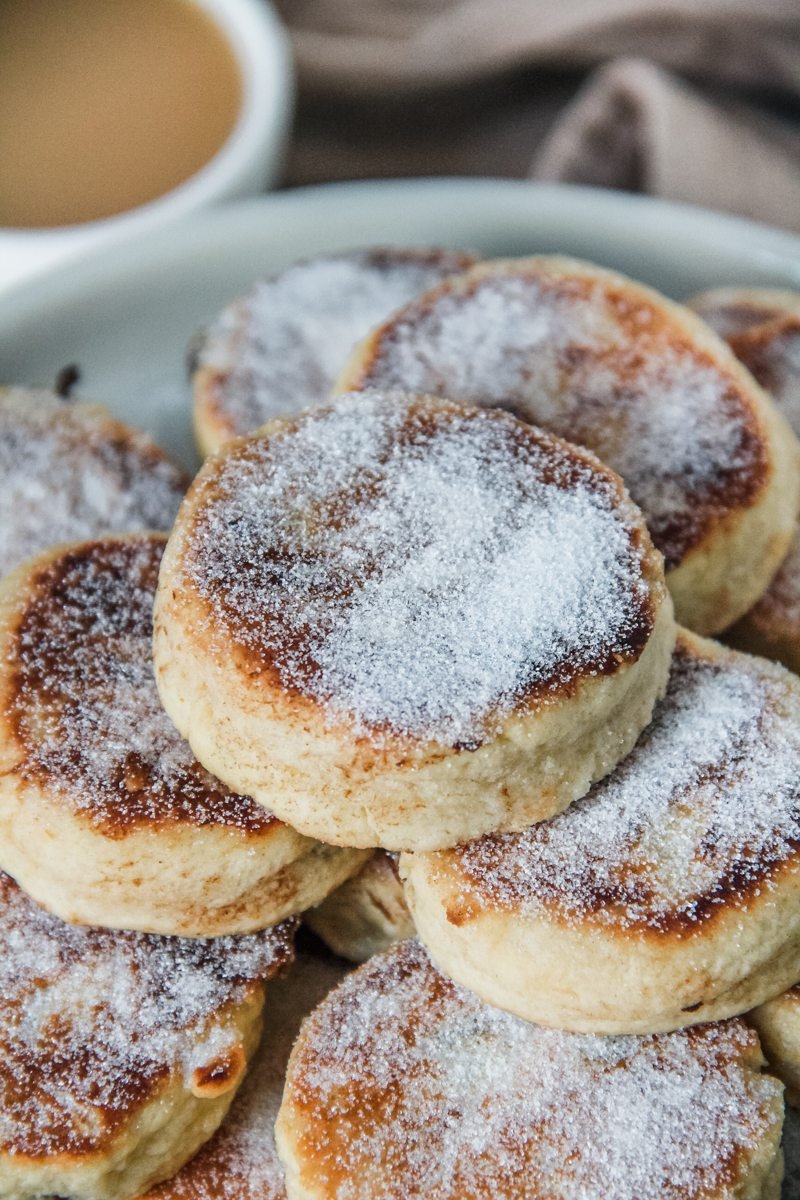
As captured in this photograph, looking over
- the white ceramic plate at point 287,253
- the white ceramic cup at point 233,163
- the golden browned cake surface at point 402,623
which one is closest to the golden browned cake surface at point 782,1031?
the golden browned cake surface at point 402,623

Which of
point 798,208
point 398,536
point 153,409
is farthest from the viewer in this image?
point 798,208

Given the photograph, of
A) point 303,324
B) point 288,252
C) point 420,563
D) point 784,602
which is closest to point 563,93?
point 288,252

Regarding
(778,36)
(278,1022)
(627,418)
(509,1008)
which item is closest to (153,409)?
(627,418)

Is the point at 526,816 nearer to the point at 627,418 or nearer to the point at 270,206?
the point at 627,418

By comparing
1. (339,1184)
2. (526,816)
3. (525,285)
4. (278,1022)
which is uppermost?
(525,285)

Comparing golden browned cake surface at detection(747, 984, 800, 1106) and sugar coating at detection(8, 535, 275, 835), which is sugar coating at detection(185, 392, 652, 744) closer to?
sugar coating at detection(8, 535, 275, 835)

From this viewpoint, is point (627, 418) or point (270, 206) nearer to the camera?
point (627, 418)

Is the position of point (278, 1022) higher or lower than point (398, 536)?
lower

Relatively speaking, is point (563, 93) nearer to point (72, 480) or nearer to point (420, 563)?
point (72, 480)
